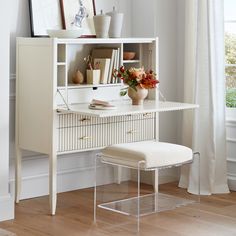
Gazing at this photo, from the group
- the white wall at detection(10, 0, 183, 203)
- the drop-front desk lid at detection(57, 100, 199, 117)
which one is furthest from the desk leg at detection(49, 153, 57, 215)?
the white wall at detection(10, 0, 183, 203)

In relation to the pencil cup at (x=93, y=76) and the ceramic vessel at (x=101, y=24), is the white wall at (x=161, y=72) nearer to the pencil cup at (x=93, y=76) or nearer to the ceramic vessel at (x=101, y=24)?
the ceramic vessel at (x=101, y=24)

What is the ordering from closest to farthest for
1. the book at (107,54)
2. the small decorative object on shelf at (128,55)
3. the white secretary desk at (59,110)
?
the white secretary desk at (59,110)
the book at (107,54)
the small decorative object on shelf at (128,55)

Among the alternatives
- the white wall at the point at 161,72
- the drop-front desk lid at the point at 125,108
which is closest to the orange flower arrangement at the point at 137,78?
the drop-front desk lid at the point at 125,108

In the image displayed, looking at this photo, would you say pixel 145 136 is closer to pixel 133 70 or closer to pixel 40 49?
pixel 133 70

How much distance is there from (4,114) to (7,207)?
59cm

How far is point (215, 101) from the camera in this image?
500 centimetres

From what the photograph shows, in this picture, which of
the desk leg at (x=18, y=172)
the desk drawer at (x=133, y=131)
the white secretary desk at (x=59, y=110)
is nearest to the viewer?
the white secretary desk at (x=59, y=110)

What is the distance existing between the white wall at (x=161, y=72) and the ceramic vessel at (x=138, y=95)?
2.23 ft

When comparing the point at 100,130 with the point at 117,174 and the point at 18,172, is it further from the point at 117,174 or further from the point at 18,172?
the point at 117,174

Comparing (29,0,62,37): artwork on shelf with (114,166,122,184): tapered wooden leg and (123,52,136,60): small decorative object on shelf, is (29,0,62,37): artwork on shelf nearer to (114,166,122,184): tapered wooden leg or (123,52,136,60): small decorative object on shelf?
(123,52,136,60): small decorative object on shelf

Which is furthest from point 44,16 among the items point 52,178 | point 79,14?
point 52,178

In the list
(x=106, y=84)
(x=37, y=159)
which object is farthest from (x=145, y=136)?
(x=37, y=159)

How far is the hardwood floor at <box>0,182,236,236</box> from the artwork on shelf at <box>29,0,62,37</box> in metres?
1.22

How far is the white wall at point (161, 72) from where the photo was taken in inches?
192
